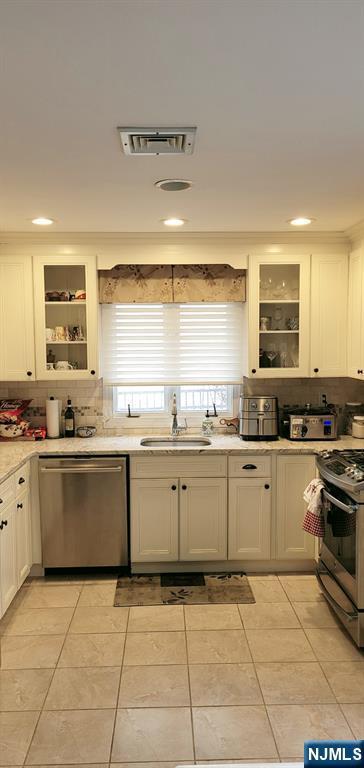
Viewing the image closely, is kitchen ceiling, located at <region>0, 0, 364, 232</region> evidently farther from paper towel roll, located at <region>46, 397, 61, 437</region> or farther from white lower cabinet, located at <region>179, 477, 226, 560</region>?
white lower cabinet, located at <region>179, 477, 226, 560</region>

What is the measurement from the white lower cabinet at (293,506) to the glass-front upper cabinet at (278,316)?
27.3 inches

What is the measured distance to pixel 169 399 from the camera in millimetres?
4336

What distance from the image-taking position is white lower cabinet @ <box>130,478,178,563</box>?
3680 mm

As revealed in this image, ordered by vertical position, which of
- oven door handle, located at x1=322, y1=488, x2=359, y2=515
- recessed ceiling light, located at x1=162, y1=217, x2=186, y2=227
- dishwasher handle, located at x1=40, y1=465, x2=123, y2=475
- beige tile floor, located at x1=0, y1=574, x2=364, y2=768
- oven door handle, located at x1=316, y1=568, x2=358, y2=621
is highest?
recessed ceiling light, located at x1=162, y1=217, x2=186, y2=227

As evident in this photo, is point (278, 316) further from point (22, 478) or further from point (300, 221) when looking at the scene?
point (22, 478)

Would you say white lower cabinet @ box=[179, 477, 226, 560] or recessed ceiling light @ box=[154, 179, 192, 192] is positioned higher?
recessed ceiling light @ box=[154, 179, 192, 192]

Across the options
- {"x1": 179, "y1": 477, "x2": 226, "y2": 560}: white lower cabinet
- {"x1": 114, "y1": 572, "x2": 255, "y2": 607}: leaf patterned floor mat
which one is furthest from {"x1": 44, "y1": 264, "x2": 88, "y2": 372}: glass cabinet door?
{"x1": 114, "y1": 572, "x2": 255, "y2": 607}: leaf patterned floor mat

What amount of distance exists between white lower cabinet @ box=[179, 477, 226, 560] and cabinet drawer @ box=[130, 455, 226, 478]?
0.05 meters

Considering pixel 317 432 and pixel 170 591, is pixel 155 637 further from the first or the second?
pixel 317 432

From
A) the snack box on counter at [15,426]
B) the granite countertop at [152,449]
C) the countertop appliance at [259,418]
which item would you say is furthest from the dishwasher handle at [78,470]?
the countertop appliance at [259,418]

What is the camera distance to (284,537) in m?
3.73

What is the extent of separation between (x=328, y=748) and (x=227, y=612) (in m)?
2.37

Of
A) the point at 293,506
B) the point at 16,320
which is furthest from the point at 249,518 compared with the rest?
Result: the point at 16,320

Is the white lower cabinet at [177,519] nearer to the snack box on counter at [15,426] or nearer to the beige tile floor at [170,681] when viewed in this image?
the beige tile floor at [170,681]
